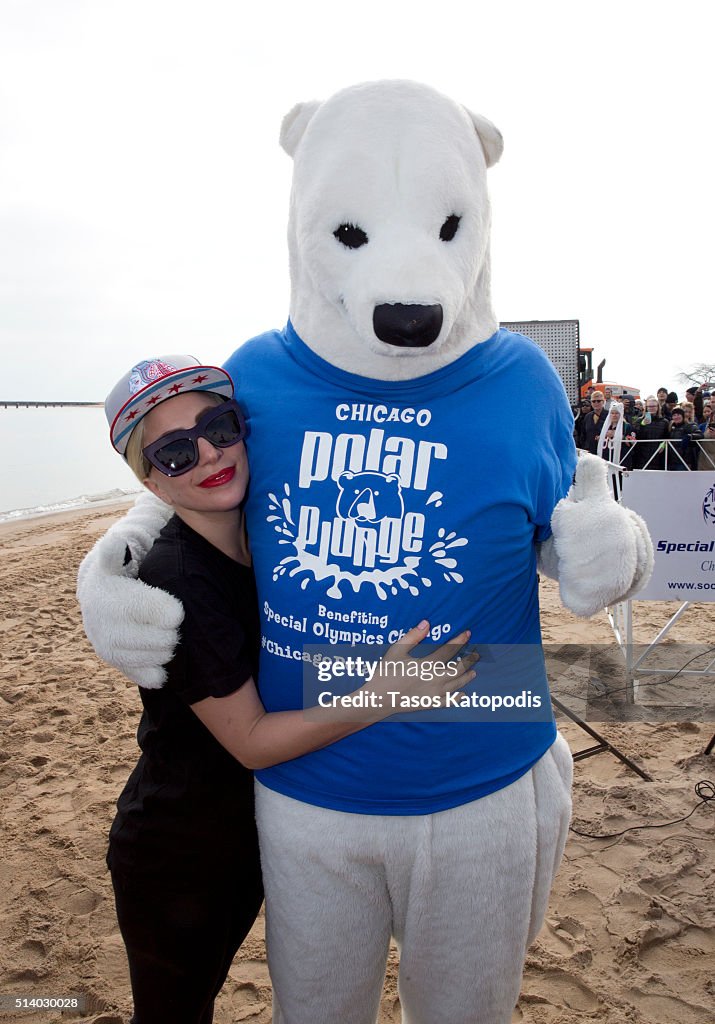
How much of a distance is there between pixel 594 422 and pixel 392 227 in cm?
990

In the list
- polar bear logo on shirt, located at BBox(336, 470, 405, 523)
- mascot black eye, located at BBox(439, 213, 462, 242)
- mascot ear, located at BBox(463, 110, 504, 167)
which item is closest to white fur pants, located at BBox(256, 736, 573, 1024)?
polar bear logo on shirt, located at BBox(336, 470, 405, 523)

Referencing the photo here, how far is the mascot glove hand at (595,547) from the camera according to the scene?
143cm

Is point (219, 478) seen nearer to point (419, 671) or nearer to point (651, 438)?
point (419, 671)

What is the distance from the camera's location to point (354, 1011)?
5.08 ft

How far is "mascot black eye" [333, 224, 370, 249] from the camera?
4.66ft

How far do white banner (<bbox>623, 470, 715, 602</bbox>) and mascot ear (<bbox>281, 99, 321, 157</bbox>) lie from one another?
3412 millimetres

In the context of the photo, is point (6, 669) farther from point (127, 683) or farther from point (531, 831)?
point (531, 831)

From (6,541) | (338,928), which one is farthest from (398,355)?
(6,541)

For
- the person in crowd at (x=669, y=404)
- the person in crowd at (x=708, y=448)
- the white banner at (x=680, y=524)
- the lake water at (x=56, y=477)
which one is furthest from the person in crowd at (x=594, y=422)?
the lake water at (x=56, y=477)

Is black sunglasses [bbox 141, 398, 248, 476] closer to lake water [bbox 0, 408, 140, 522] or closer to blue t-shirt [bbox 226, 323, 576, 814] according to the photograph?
blue t-shirt [bbox 226, 323, 576, 814]

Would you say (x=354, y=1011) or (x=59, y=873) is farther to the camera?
(x=59, y=873)

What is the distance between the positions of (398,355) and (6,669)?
5318mm

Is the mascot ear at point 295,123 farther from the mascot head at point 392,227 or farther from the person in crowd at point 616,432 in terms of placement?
the person in crowd at point 616,432

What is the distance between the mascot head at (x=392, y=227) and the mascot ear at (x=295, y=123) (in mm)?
62
